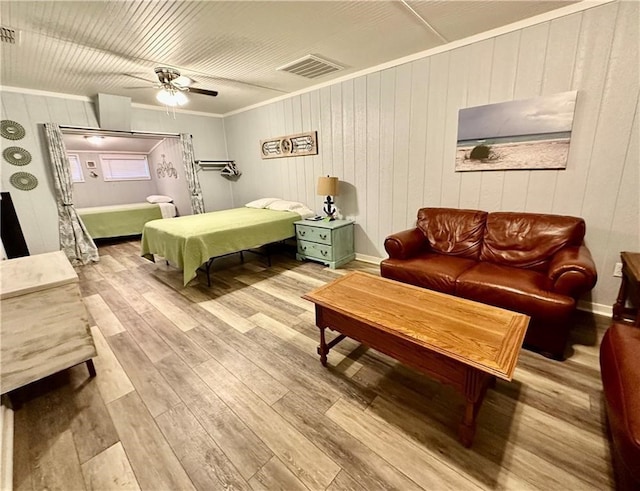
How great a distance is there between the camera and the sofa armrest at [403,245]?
2615 mm

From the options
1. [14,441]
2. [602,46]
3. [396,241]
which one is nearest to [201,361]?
[14,441]

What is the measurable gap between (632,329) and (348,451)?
1513mm

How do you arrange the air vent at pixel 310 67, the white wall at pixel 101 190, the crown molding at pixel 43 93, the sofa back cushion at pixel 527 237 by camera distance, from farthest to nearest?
the white wall at pixel 101 190
the crown molding at pixel 43 93
the air vent at pixel 310 67
the sofa back cushion at pixel 527 237

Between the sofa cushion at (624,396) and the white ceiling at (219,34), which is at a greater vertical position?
the white ceiling at (219,34)

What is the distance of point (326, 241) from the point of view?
3.62 metres

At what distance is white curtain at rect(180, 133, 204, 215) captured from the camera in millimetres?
5104

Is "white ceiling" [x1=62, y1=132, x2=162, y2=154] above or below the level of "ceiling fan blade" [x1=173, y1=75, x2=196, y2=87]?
below

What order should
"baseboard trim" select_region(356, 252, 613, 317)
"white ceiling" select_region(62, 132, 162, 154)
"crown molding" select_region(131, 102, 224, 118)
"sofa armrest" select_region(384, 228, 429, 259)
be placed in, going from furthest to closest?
"white ceiling" select_region(62, 132, 162, 154) < "crown molding" select_region(131, 102, 224, 118) < "sofa armrest" select_region(384, 228, 429, 259) < "baseboard trim" select_region(356, 252, 613, 317)

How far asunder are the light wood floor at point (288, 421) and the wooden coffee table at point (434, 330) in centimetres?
21

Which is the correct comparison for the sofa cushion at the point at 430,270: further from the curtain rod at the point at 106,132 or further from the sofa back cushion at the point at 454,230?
the curtain rod at the point at 106,132

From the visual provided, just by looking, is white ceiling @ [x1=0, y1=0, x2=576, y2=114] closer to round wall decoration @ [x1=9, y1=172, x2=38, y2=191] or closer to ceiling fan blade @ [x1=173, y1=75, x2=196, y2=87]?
ceiling fan blade @ [x1=173, y1=75, x2=196, y2=87]

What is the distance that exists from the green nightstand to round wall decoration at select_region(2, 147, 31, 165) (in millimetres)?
3707

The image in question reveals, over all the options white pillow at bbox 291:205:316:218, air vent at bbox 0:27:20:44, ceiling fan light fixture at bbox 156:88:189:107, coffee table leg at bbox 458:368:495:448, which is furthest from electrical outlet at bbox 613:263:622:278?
air vent at bbox 0:27:20:44

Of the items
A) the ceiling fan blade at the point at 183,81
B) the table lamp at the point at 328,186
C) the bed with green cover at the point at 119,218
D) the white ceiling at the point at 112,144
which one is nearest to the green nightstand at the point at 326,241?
the table lamp at the point at 328,186
